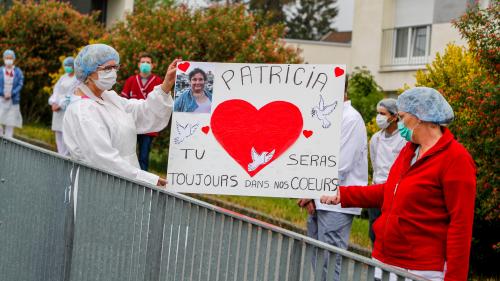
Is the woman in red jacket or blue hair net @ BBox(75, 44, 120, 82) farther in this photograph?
blue hair net @ BBox(75, 44, 120, 82)

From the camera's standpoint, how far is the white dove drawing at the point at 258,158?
5.80 metres

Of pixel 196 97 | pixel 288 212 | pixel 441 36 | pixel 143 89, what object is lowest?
pixel 288 212

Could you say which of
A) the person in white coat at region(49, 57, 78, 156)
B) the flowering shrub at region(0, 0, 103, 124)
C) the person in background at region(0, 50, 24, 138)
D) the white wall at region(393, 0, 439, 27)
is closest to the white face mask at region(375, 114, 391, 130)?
the person in white coat at region(49, 57, 78, 156)

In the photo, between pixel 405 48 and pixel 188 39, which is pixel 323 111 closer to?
pixel 188 39

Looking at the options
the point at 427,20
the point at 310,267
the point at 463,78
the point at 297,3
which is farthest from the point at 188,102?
the point at 297,3

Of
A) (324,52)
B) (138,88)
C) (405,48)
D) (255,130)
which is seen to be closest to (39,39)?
(405,48)

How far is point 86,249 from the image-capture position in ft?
18.6

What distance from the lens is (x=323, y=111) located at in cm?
579

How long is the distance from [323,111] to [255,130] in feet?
1.53

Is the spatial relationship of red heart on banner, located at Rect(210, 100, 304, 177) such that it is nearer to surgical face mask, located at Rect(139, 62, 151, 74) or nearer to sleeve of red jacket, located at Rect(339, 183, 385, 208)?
sleeve of red jacket, located at Rect(339, 183, 385, 208)

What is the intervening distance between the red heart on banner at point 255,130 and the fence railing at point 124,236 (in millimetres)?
893

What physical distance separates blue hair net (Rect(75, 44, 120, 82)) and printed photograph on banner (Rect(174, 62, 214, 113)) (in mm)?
569

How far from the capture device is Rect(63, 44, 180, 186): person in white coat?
5844 millimetres

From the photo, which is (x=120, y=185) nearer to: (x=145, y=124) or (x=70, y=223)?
(x=70, y=223)
